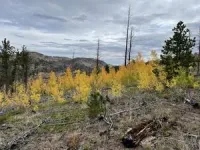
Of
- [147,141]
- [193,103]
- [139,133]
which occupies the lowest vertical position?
[147,141]

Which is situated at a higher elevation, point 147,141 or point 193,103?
point 193,103

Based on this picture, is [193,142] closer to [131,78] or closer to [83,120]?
[83,120]

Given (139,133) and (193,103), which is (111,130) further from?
(193,103)

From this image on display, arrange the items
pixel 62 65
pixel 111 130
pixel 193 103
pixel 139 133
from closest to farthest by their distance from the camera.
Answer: pixel 139 133 < pixel 111 130 < pixel 193 103 < pixel 62 65

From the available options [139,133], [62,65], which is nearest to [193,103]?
[139,133]

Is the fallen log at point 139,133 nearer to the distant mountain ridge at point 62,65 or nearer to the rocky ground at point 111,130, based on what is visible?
the rocky ground at point 111,130

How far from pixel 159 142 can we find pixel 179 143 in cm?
68

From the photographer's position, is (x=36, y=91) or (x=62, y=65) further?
(x=62, y=65)

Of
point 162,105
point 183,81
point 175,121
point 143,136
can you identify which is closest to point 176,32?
point 183,81

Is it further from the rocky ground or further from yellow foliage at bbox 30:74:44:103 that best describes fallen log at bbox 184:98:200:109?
Result: yellow foliage at bbox 30:74:44:103

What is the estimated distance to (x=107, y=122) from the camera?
12484 millimetres

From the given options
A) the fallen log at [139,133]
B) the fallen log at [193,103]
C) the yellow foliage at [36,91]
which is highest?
the fallen log at [193,103]

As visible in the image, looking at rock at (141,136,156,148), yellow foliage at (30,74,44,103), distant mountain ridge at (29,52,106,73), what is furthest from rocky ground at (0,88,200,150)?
distant mountain ridge at (29,52,106,73)

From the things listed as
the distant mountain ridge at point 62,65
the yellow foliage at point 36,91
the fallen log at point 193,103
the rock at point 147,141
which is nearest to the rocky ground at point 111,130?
the rock at point 147,141
